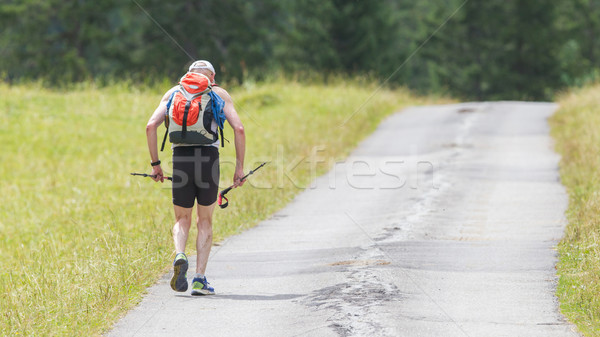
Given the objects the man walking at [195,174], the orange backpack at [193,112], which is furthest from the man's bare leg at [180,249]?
the orange backpack at [193,112]

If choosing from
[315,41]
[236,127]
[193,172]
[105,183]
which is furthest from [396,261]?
[315,41]

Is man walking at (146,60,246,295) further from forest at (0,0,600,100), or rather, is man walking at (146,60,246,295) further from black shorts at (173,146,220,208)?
forest at (0,0,600,100)

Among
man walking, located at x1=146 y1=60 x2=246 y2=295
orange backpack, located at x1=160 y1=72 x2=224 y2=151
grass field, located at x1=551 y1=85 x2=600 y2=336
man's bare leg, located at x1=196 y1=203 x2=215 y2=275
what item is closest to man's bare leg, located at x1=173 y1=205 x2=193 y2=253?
man walking, located at x1=146 y1=60 x2=246 y2=295

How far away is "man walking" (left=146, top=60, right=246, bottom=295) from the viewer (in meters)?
6.62

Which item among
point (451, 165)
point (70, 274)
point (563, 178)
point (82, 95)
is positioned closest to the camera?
point (70, 274)

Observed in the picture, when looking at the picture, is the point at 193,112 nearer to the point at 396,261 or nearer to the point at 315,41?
the point at 396,261

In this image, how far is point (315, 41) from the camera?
38.7m

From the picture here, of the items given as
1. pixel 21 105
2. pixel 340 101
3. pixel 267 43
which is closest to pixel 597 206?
pixel 340 101

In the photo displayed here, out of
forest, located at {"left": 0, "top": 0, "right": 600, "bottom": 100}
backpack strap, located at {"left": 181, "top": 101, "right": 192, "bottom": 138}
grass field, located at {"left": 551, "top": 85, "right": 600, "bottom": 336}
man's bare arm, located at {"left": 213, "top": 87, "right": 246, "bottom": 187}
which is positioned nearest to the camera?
grass field, located at {"left": 551, "top": 85, "right": 600, "bottom": 336}

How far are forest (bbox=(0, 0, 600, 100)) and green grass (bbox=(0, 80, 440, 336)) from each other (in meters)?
10.8

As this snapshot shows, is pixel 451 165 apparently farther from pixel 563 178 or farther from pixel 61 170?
pixel 61 170

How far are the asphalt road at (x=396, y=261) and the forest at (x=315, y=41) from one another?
2122 centimetres

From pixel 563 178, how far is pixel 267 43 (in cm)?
3579

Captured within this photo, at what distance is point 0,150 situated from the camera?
59.0 ft
